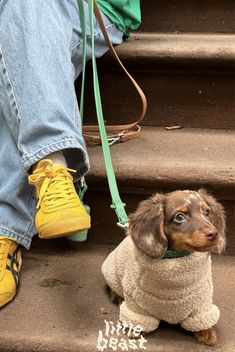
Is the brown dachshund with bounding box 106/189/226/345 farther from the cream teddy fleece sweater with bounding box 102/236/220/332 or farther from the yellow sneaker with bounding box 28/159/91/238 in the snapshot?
the yellow sneaker with bounding box 28/159/91/238

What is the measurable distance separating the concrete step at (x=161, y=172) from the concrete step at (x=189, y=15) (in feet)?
1.64

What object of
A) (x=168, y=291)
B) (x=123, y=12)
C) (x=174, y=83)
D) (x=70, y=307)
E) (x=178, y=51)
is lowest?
(x=70, y=307)

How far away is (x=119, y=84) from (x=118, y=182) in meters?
0.42

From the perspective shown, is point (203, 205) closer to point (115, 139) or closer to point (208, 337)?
point (208, 337)

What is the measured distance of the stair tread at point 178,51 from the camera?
1513mm

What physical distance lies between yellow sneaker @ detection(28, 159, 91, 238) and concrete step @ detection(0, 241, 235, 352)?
17 cm

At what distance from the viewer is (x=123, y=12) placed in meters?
1.60

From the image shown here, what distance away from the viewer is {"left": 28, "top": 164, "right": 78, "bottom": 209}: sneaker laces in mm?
1118

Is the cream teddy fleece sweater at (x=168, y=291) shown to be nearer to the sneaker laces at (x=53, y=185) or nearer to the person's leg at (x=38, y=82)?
the sneaker laces at (x=53, y=185)

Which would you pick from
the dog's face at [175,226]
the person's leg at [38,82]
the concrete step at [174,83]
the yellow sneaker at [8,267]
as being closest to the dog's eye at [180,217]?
the dog's face at [175,226]

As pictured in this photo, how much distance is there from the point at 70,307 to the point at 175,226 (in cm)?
36

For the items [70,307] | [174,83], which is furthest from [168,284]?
[174,83]

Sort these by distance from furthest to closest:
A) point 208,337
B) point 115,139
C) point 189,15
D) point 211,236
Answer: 1. point 189,15
2. point 115,139
3. point 208,337
4. point 211,236

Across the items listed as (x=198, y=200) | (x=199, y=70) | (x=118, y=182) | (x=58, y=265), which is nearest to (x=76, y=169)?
(x=118, y=182)
